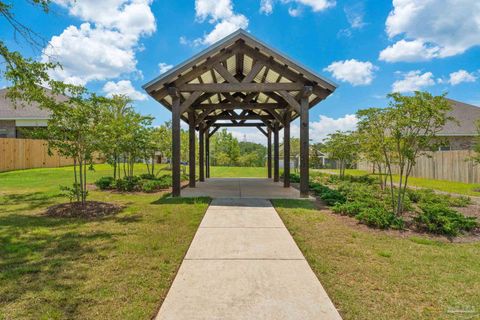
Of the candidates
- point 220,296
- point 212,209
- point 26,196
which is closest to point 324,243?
point 220,296

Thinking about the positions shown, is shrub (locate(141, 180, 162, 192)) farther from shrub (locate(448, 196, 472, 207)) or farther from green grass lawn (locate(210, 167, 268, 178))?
shrub (locate(448, 196, 472, 207))

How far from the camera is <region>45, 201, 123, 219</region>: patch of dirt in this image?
5879mm

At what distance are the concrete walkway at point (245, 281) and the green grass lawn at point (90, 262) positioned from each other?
212 mm

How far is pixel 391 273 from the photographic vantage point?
3039mm

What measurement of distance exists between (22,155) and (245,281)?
20.6m

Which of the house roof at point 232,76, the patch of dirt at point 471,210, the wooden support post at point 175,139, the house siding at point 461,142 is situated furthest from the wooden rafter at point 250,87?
the house siding at point 461,142

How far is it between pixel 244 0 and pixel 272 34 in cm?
260

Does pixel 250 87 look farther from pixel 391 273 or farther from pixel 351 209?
pixel 391 273

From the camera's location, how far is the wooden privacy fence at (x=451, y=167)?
43.7ft

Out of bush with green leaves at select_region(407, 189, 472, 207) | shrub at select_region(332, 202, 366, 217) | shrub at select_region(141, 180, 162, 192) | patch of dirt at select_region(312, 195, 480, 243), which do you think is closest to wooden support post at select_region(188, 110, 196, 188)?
shrub at select_region(141, 180, 162, 192)

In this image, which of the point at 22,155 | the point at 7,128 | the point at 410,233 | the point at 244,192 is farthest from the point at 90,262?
the point at 7,128

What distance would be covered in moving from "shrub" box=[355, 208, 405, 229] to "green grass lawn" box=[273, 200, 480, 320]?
0.32 m

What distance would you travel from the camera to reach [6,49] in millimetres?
5043

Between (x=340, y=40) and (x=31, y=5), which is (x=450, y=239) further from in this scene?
(x=340, y=40)
